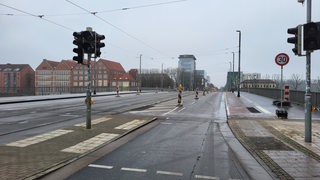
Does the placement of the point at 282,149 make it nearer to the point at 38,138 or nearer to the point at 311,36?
the point at 311,36

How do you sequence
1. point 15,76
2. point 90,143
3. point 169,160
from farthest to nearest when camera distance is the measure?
point 15,76 < point 90,143 < point 169,160

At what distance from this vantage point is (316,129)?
45.7 ft

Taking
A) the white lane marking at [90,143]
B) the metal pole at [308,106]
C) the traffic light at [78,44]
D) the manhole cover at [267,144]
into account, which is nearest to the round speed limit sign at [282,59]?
the metal pole at [308,106]

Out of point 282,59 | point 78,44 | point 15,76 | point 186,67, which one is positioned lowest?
point 282,59

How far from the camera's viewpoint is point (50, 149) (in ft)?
29.4

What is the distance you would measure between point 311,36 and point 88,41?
23.9ft

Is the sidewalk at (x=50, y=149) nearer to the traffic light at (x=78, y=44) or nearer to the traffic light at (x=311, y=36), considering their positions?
the traffic light at (x=78, y=44)


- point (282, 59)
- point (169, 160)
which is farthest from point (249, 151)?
point (282, 59)

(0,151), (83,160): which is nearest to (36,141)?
(0,151)

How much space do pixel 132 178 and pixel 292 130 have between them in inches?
346

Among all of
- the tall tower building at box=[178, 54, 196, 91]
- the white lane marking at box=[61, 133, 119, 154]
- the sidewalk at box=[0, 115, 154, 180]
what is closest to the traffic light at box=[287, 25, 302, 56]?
the sidewalk at box=[0, 115, 154, 180]

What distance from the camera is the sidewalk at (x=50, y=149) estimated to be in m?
6.88

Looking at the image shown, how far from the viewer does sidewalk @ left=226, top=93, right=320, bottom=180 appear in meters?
7.31

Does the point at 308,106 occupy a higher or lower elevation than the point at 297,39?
lower
